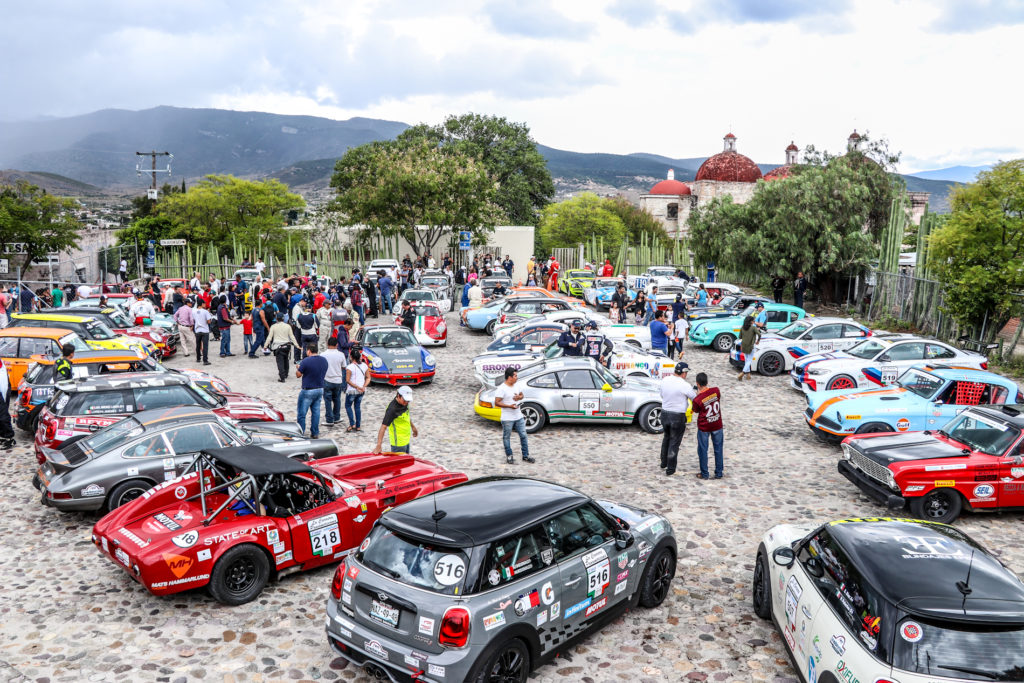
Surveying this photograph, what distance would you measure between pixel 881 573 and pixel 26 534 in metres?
9.30

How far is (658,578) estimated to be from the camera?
24.1 feet

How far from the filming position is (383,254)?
2032 inches

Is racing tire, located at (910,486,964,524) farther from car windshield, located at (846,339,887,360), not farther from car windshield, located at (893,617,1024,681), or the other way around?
car windshield, located at (846,339,887,360)

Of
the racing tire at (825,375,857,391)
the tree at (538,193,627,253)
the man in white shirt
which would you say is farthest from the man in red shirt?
the tree at (538,193,627,253)

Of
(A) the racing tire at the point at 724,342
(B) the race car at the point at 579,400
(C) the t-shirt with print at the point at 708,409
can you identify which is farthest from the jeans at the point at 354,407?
(A) the racing tire at the point at 724,342

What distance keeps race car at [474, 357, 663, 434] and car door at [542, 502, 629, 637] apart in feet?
24.3

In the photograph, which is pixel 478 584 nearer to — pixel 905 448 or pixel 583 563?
pixel 583 563

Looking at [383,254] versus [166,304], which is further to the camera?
[383,254]

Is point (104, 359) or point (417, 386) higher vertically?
point (104, 359)

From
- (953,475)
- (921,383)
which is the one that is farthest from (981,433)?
(921,383)

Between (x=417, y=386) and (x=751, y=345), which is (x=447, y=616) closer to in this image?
(x=417, y=386)

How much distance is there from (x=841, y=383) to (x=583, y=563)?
11.7 m

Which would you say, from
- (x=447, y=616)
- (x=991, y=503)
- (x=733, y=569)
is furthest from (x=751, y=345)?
(x=447, y=616)

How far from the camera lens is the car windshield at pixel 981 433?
9.71m
